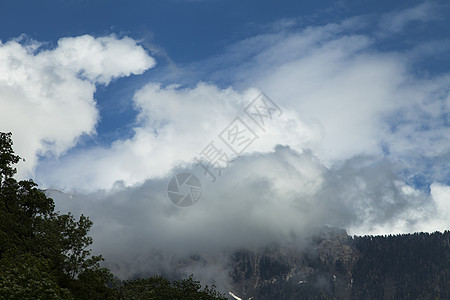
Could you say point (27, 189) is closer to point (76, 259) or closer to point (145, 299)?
point (76, 259)

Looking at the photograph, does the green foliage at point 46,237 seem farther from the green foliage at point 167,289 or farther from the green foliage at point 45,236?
the green foliage at point 167,289

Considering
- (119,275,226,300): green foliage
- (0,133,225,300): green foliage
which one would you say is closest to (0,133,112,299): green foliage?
(0,133,225,300): green foliage

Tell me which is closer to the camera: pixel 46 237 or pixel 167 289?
pixel 46 237

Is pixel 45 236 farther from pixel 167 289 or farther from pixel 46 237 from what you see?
pixel 167 289

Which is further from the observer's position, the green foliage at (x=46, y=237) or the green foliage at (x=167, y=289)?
the green foliage at (x=167, y=289)

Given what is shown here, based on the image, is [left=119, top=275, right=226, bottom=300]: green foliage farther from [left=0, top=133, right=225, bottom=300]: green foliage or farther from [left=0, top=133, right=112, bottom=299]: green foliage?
[left=0, top=133, right=112, bottom=299]: green foliage

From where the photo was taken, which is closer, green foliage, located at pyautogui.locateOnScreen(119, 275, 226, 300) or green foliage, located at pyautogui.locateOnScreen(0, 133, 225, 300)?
green foliage, located at pyautogui.locateOnScreen(0, 133, 225, 300)

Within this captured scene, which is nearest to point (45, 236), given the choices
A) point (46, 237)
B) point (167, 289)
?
point (46, 237)

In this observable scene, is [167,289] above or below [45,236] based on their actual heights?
above

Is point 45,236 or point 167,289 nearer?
point 45,236

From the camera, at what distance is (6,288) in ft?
134

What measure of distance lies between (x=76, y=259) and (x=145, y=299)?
17.6 metres

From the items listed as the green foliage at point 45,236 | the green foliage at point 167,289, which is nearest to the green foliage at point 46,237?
the green foliage at point 45,236

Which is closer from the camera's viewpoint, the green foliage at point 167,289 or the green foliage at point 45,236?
the green foliage at point 45,236
